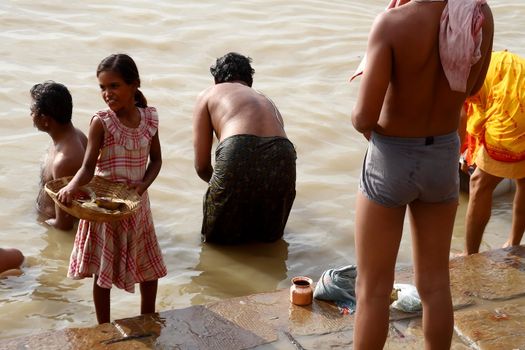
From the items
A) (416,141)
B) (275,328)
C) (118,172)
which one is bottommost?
(275,328)

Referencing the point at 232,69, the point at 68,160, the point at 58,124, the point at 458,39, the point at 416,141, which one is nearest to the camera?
the point at 458,39

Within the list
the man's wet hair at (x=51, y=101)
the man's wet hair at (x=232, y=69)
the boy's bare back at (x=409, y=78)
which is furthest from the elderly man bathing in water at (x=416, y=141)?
the man's wet hair at (x=232, y=69)

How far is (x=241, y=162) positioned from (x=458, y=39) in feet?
9.17

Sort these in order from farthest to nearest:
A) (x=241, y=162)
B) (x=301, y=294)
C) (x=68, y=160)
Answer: (x=241, y=162)
(x=68, y=160)
(x=301, y=294)

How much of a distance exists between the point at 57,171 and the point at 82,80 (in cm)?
398

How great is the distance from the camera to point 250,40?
Answer: 35.9 feet

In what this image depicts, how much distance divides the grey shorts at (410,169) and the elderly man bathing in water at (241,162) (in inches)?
95.2

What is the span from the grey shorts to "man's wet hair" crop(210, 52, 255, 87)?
298 centimetres

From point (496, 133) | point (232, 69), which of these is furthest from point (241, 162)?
point (496, 133)

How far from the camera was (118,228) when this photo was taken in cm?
443

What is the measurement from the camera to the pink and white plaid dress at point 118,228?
439 cm

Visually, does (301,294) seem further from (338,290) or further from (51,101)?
(51,101)

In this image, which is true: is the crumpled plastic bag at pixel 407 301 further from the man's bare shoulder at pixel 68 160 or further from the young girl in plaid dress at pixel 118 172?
the man's bare shoulder at pixel 68 160

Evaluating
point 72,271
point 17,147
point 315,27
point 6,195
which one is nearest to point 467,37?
point 72,271
